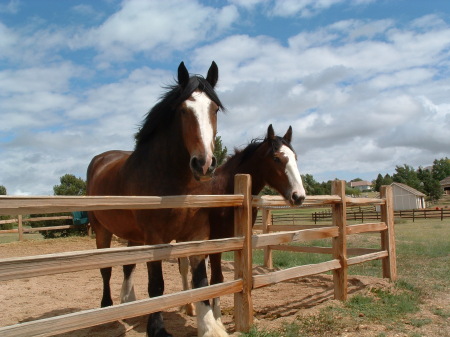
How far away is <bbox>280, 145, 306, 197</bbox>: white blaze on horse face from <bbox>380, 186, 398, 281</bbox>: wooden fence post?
323cm

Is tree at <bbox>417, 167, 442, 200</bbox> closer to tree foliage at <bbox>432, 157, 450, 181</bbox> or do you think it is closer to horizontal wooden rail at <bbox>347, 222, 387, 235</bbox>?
tree foliage at <bbox>432, 157, 450, 181</bbox>

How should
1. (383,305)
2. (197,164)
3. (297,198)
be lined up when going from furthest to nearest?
1. (383,305)
2. (297,198)
3. (197,164)

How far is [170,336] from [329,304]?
252 centimetres

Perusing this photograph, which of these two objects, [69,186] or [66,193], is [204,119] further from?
[69,186]

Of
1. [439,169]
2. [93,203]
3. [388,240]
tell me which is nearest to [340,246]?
[388,240]

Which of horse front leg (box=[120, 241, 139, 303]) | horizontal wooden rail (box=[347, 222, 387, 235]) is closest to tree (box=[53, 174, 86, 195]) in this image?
horse front leg (box=[120, 241, 139, 303])

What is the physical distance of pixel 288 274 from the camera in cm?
479

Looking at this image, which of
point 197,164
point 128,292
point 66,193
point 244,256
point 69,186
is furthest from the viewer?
point 69,186

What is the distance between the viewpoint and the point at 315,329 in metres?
4.24

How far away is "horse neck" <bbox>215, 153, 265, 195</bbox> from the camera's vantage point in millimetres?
5035

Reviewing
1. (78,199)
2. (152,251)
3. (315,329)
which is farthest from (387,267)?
(78,199)

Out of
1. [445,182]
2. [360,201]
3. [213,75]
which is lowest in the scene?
[360,201]

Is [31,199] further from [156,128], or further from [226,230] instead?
[226,230]

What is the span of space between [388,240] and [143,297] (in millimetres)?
4311
